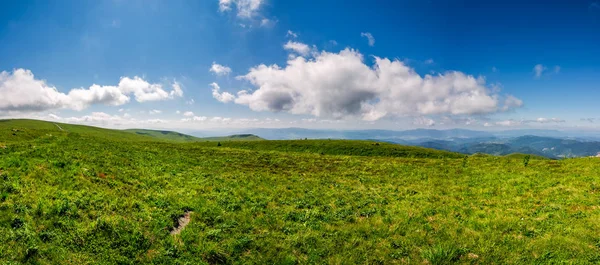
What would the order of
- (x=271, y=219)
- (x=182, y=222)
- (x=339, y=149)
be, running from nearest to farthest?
(x=182, y=222) < (x=271, y=219) < (x=339, y=149)

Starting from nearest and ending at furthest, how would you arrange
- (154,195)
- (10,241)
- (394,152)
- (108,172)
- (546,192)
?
1. (10,241)
2. (154,195)
3. (108,172)
4. (546,192)
5. (394,152)

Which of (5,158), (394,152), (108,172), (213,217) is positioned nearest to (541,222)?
(213,217)

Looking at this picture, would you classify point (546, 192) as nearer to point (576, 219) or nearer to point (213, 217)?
point (576, 219)

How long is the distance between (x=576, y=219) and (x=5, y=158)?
118 ft

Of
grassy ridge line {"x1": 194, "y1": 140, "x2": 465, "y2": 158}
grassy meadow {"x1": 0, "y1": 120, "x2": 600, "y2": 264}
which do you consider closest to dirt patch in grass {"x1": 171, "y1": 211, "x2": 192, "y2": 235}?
grassy meadow {"x1": 0, "y1": 120, "x2": 600, "y2": 264}

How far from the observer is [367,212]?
1711 cm

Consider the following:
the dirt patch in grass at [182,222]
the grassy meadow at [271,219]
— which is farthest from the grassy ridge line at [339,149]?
the dirt patch in grass at [182,222]

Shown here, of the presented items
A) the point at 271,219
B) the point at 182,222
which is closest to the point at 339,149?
the point at 271,219

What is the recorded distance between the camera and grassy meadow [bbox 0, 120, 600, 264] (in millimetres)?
10602

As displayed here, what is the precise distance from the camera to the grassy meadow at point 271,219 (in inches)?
417

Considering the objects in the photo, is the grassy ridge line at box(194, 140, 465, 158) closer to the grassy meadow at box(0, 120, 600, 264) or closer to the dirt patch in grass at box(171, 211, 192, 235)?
the grassy meadow at box(0, 120, 600, 264)

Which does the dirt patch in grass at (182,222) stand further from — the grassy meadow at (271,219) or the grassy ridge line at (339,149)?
the grassy ridge line at (339,149)

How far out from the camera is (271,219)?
15.3m

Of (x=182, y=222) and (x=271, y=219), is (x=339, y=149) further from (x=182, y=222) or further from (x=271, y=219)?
(x=182, y=222)
